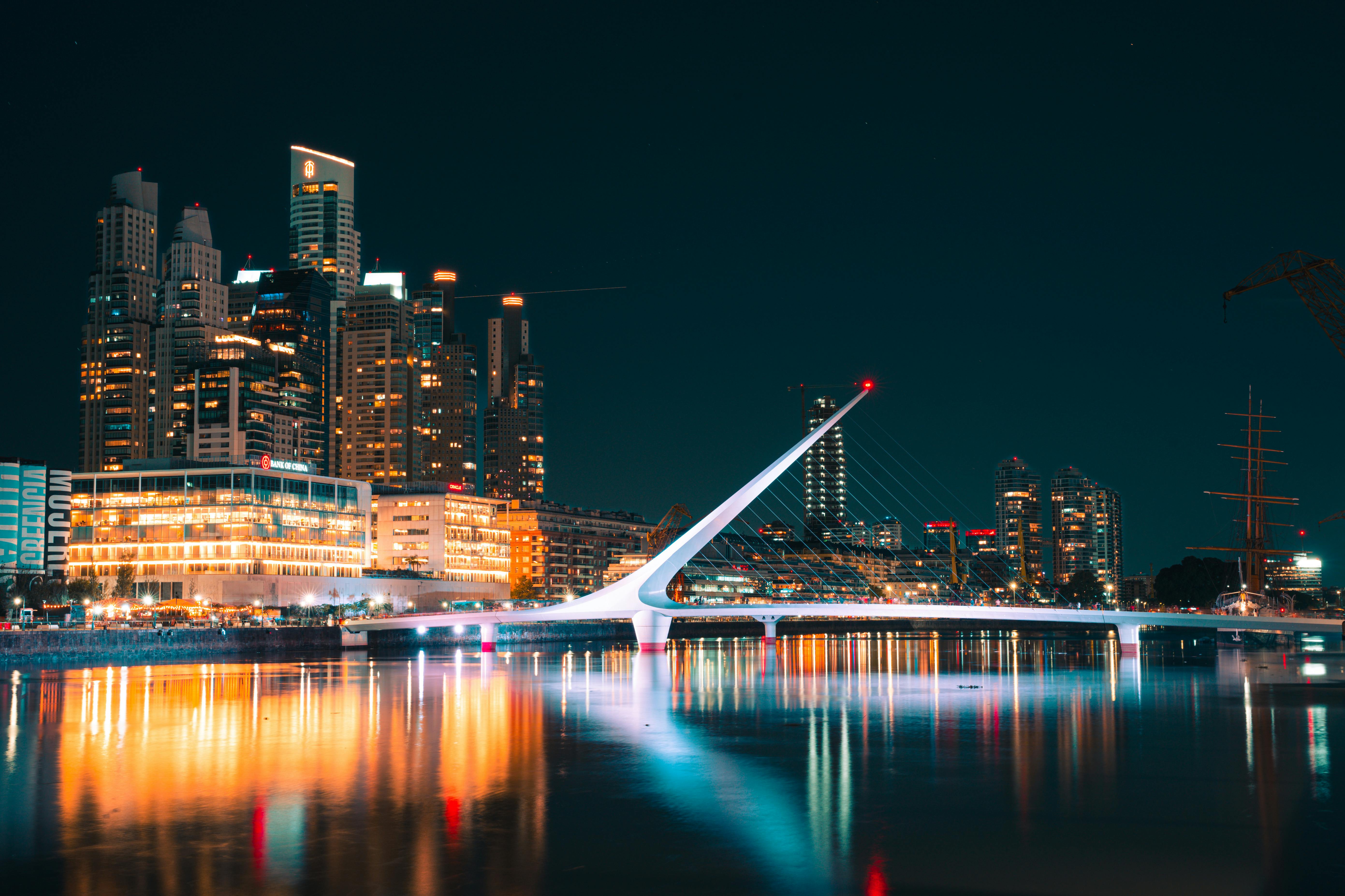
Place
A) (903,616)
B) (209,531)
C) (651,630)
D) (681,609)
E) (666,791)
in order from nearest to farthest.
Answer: (666,791), (903,616), (681,609), (651,630), (209,531)

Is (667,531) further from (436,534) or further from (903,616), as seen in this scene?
(903,616)

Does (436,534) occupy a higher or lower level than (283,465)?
lower

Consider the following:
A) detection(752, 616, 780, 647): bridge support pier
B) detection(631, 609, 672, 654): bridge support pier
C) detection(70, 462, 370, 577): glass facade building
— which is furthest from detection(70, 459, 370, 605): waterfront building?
detection(631, 609, 672, 654): bridge support pier

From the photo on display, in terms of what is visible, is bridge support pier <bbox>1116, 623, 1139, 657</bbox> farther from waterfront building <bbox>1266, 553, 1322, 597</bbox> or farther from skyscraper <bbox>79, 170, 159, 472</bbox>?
skyscraper <bbox>79, 170, 159, 472</bbox>

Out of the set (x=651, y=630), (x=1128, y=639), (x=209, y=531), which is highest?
(x=209, y=531)

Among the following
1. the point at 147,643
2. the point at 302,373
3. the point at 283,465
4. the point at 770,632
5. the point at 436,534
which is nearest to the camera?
the point at 147,643

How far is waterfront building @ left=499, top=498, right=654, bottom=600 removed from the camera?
565 ft

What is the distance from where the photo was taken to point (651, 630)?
66.8m

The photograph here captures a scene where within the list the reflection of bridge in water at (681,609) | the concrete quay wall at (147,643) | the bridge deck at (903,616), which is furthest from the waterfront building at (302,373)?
the reflection of bridge in water at (681,609)

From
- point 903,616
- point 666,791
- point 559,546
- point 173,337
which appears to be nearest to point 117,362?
point 173,337

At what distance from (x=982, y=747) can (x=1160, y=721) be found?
7834 mm

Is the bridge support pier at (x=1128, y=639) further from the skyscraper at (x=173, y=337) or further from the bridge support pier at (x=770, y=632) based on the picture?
the skyscraper at (x=173, y=337)

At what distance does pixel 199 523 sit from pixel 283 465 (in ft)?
33.0

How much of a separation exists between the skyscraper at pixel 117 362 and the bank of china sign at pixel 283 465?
74947mm
